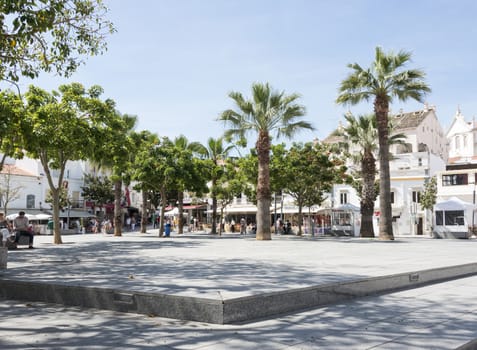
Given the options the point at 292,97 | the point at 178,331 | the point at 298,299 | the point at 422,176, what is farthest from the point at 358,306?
the point at 422,176

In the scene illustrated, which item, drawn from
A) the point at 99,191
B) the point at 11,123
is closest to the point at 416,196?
the point at 99,191

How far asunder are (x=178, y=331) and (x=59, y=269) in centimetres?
547

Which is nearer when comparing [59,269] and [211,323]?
[211,323]

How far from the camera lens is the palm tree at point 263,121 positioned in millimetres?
26781

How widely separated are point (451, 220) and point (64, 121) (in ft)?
93.4

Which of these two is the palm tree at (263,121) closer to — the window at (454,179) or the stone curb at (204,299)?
the stone curb at (204,299)

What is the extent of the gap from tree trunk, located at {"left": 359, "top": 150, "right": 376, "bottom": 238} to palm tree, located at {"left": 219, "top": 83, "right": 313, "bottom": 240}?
7.26 m

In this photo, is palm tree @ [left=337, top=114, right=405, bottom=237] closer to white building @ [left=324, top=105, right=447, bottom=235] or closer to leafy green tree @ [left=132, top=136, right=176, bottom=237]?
leafy green tree @ [left=132, top=136, right=176, bottom=237]

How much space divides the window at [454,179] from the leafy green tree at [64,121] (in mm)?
37776

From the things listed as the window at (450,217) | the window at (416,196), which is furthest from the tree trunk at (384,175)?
the window at (416,196)

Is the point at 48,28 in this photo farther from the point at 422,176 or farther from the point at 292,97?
the point at 422,176

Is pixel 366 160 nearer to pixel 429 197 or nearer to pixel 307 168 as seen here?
pixel 307 168

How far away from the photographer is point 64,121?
20.3m

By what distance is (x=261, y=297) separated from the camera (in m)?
6.48
